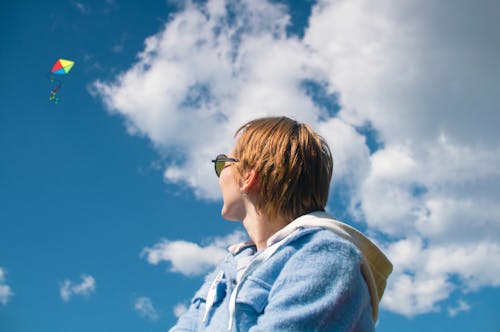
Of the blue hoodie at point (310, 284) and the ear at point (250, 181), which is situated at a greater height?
the ear at point (250, 181)

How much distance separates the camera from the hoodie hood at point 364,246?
2.69 metres

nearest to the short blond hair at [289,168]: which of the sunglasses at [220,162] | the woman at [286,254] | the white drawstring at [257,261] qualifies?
the woman at [286,254]

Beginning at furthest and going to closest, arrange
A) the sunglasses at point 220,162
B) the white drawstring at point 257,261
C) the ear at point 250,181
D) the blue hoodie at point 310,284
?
the sunglasses at point 220,162, the ear at point 250,181, the white drawstring at point 257,261, the blue hoodie at point 310,284

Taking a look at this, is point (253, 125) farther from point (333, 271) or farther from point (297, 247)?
point (333, 271)

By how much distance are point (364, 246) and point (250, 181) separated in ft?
3.19

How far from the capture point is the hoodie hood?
2688 millimetres

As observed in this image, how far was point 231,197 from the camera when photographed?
11.3 ft

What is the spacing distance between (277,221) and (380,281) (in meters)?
0.83

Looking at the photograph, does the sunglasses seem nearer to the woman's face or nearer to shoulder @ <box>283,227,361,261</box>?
the woman's face

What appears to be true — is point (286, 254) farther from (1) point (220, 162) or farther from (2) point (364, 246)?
(1) point (220, 162)

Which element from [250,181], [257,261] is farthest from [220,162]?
[257,261]

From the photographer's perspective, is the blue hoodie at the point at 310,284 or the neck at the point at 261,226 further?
the neck at the point at 261,226

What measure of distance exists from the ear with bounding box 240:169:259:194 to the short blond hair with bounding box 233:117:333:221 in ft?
0.11

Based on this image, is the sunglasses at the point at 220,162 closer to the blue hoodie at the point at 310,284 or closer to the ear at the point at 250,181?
the ear at the point at 250,181
